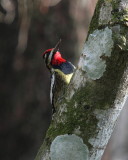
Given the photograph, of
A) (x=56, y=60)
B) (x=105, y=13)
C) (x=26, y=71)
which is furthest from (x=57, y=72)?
(x=105, y=13)

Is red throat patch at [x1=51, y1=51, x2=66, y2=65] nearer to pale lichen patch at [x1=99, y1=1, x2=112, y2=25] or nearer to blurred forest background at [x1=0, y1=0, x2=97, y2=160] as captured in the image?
blurred forest background at [x1=0, y1=0, x2=97, y2=160]

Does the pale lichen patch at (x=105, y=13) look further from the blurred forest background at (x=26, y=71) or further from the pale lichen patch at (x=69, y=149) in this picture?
the blurred forest background at (x=26, y=71)

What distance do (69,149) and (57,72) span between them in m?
2.08

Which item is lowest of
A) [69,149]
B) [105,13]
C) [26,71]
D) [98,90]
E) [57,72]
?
[26,71]

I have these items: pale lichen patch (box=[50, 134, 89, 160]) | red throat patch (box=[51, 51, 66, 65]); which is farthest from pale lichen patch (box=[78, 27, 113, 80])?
red throat patch (box=[51, 51, 66, 65])

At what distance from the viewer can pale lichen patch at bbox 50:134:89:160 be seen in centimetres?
199

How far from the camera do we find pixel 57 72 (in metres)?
4.06

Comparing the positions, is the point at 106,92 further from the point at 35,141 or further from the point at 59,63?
the point at 35,141

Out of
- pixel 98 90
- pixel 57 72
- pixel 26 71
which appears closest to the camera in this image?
pixel 98 90

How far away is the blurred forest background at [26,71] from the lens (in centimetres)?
514

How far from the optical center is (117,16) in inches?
79.2

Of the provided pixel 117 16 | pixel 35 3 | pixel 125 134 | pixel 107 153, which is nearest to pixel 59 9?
pixel 35 3

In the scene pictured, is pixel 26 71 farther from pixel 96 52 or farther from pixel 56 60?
pixel 96 52

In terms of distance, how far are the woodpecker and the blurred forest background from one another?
944 millimetres
